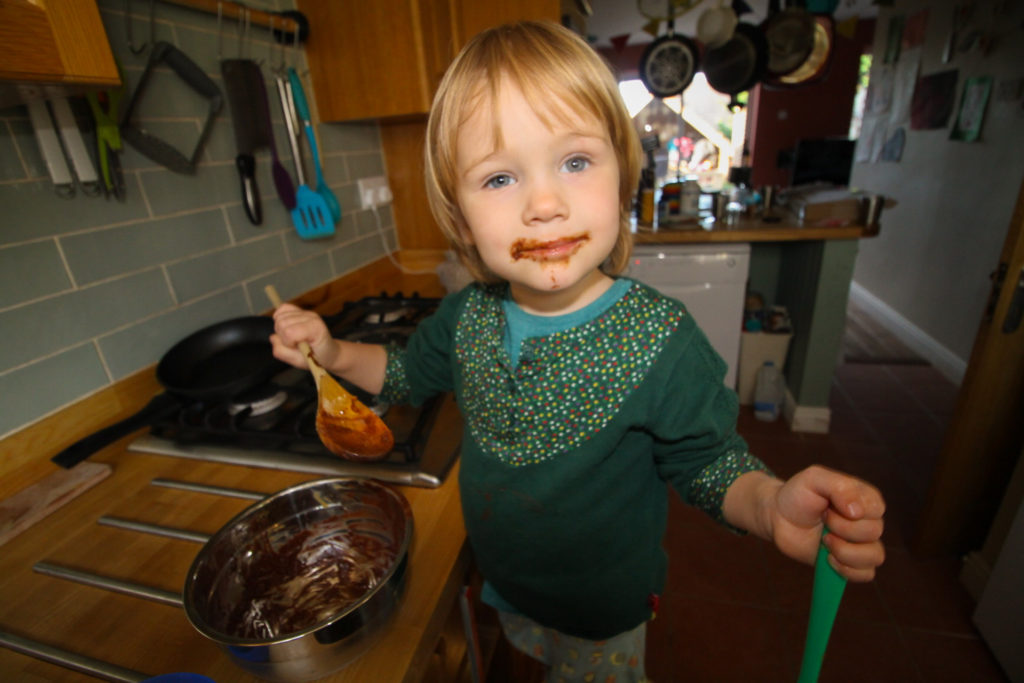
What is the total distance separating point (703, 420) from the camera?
57 centimetres

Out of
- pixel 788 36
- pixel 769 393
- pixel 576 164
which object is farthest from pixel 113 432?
pixel 788 36

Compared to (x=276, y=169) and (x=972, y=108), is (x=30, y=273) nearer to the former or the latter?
(x=276, y=169)

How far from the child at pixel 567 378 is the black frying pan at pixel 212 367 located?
0.18 meters

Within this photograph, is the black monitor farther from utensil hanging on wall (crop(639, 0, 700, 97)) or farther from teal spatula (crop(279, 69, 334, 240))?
teal spatula (crop(279, 69, 334, 240))

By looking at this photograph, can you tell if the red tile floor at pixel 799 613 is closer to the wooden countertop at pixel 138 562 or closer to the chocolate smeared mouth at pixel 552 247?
the wooden countertop at pixel 138 562

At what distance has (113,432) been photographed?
731 mm

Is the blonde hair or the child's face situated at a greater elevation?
the blonde hair

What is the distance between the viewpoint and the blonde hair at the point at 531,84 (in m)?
0.51

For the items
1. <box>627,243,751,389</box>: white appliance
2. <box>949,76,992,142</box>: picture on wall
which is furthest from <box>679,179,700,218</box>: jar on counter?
<box>949,76,992,142</box>: picture on wall

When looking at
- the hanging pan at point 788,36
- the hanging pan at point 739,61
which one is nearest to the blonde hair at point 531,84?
the hanging pan at point 739,61

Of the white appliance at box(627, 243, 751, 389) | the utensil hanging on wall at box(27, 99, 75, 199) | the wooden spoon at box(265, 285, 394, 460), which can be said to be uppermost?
the utensil hanging on wall at box(27, 99, 75, 199)

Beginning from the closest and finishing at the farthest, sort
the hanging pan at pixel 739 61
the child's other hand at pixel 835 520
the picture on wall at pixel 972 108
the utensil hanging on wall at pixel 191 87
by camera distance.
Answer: the child's other hand at pixel 835 520 < the utensil hanging on wall at pixel 191 87 < the picture on wall at pixel 972 108 < the hanging pan at pixel 739 61

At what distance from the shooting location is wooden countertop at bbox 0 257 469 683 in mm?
498

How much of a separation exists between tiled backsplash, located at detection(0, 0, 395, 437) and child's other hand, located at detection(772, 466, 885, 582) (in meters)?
1.07
